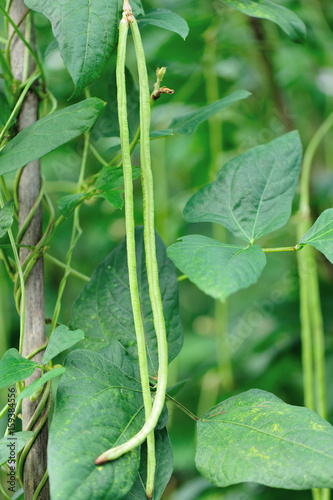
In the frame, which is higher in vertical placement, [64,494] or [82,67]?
[82,67]

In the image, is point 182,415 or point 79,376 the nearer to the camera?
point 79,376

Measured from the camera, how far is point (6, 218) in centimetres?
34

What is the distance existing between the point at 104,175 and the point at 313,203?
19.3 inches

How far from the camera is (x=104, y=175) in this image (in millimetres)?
356

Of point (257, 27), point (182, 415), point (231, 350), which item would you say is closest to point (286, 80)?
point (257, 27)

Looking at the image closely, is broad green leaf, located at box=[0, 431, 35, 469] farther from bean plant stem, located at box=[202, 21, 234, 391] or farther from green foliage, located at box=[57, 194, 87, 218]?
bean plant stem, located at box=[202, 21, 234, 391]

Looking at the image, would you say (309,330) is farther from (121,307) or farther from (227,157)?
(227,157)

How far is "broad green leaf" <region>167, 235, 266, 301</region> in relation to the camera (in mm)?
257

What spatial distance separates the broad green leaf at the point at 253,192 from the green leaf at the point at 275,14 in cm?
10

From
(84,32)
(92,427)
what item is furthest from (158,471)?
(84,32)

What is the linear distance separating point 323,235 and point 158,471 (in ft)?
0.61

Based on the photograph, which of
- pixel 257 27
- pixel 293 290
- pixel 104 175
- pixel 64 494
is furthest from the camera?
pixel 293 290

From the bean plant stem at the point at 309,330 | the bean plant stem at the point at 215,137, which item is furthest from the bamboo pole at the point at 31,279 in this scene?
the bean plant stem at the point at 215,137

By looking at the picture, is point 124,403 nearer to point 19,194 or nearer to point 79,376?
point 79,376
